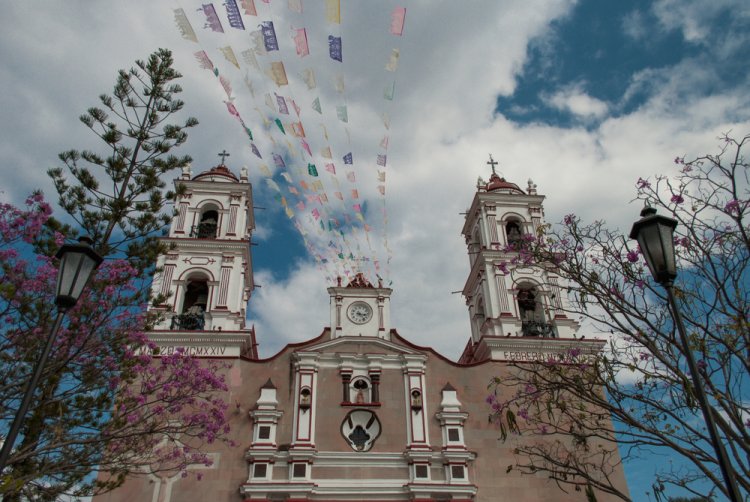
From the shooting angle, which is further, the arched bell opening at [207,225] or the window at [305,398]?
the arched bell opening at [207,225]

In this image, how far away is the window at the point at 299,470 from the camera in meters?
15.2

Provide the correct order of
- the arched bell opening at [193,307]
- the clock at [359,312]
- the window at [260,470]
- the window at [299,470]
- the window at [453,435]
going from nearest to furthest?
the window at [260,470], the window at [299,470], the window at [453,435], the arched bell opening at [193,307], the clock at [359,312]

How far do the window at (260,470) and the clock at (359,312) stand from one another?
5243 millimetres

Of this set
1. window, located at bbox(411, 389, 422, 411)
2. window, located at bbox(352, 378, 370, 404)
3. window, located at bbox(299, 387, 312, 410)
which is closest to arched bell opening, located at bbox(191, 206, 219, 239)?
window, located at bbox(299, 387, 312, 410)

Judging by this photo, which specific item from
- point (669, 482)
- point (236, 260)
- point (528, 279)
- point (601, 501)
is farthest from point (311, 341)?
point (669, 482)

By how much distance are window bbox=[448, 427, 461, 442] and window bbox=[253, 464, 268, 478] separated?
515 centimetres

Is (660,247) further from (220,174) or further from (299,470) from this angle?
(220,174)

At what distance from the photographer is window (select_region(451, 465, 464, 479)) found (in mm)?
15578

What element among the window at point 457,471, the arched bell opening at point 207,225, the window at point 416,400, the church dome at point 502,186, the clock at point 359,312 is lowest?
the window at point 457,471

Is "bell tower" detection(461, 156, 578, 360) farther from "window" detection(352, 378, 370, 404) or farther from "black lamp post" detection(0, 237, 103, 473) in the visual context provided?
"black lamp post" detection(0, 237, 103, 473)

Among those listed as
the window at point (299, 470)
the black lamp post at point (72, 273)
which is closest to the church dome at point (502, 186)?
the window at point (299, 470)

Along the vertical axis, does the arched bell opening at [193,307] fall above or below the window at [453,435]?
above

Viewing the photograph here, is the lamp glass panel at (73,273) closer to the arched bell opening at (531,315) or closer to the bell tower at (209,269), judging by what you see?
the bell tower at (209,269)

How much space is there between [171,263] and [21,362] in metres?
9.93
